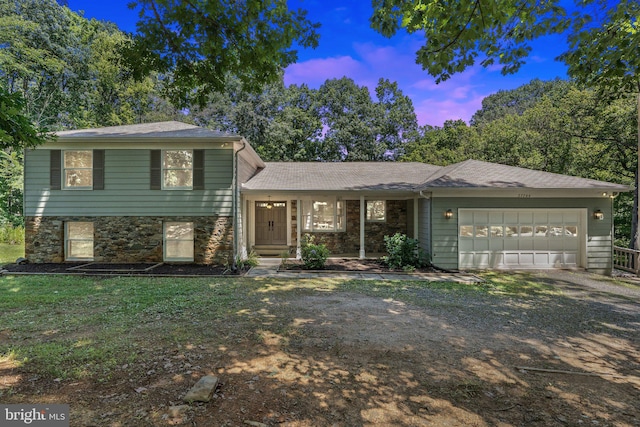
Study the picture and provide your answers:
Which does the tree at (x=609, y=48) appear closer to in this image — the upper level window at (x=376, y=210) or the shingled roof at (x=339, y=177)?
the shingled roof at (x=339, y=177)

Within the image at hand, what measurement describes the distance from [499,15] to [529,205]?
24.2 feet

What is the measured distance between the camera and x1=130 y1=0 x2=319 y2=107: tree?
4.26 meters

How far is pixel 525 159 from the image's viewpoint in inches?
749

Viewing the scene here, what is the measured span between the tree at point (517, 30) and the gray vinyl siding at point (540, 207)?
4992 millimetres

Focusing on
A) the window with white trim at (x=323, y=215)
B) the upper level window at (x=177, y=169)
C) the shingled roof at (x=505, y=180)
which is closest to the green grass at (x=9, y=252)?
the upper level window at (x=177, y=169)

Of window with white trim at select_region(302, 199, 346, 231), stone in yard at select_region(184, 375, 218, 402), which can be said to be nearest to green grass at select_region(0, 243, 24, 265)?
window with white trim at select_region(302, 199, 346, 231)

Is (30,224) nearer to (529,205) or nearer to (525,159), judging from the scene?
(529,205)

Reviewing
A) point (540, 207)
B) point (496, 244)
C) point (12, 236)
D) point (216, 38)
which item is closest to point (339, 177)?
point (496, 244)

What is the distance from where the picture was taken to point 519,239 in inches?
389

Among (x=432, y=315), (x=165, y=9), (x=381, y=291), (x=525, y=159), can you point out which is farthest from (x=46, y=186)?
(x=525, y=159)

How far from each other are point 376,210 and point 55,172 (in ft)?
36.9

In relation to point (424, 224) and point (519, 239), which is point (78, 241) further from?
point (519, 239)

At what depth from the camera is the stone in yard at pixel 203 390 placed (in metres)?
2.77

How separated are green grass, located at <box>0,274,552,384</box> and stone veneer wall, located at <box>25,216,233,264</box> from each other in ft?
6.17
